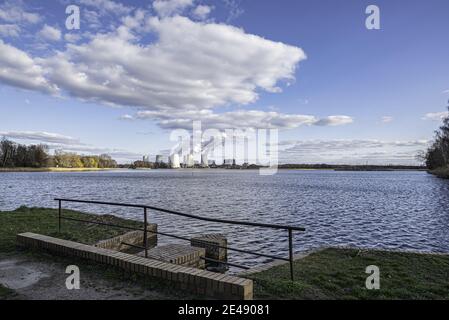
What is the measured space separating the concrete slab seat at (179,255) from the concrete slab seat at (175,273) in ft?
6.34

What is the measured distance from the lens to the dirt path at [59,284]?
494 centimetres

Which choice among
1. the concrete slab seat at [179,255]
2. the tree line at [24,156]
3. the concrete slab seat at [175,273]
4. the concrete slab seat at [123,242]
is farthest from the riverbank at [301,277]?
the tree line at [24,156]

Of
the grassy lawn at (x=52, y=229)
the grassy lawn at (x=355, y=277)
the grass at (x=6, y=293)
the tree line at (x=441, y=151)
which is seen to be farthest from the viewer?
the tree line at (x=441, y=151)

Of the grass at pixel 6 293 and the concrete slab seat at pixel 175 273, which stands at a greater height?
the concrete slab seat at pixel 175 273

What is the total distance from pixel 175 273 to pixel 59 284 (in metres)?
1.93

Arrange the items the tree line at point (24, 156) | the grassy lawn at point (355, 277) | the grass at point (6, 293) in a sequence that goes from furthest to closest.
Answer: the tree line at point (24, 156) < the grassy lawn at point (355, 277) < the grass at point (6, 293)

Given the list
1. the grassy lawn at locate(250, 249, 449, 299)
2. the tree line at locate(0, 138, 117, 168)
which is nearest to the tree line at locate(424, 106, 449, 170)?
the grassy lawn at locate(250, 249, 449, 299)

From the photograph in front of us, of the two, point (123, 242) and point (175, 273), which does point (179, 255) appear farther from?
point (175, 273)

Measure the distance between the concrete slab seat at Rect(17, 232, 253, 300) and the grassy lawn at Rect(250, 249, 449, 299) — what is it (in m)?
0.73

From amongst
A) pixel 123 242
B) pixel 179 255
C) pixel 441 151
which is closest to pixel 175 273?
pixel 179 255

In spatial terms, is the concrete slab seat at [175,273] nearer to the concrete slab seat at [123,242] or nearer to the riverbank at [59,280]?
the riverbank at [59,280]

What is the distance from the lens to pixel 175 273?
17.3 feet
